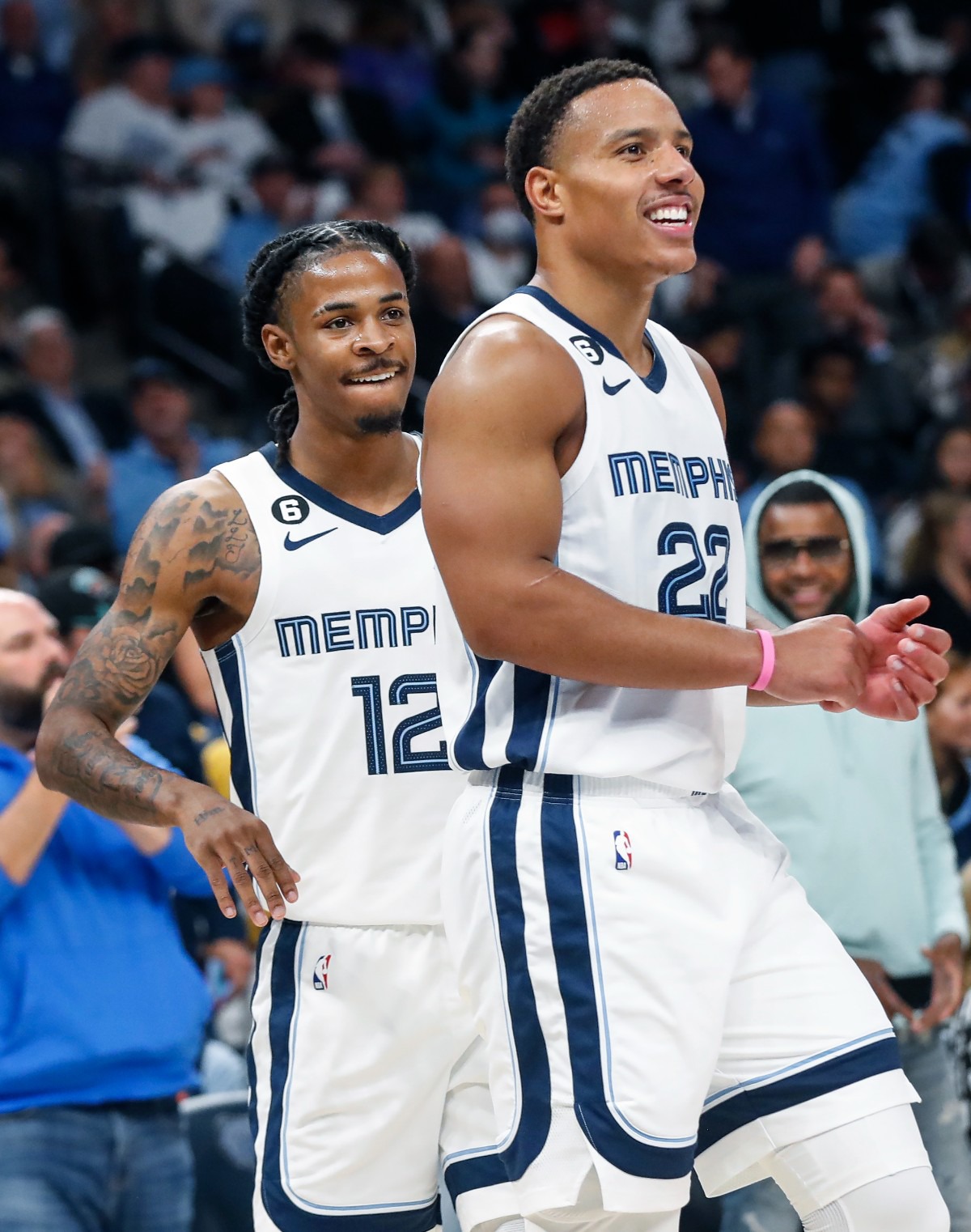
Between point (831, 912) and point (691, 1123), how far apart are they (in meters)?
1.67

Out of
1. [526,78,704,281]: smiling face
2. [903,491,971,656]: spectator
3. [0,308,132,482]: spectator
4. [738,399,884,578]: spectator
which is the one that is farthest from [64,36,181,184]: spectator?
[526,78,704,281]: smiling face

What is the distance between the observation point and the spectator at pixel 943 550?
8.40m

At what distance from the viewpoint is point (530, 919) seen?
289 centimetres

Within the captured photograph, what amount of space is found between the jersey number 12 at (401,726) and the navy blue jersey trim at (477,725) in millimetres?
543

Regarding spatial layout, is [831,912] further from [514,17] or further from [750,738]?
[514,17]

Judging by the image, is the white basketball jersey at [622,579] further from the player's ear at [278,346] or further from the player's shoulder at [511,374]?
the player's ear at [278,346]

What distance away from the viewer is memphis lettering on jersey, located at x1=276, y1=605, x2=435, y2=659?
11.9 feet

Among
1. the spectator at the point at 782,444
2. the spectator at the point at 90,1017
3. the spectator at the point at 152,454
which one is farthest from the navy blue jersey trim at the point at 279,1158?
the spectator at the point at 782,444

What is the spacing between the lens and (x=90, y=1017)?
4.05 m

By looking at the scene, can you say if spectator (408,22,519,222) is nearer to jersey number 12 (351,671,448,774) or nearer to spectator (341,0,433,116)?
spectator (341,0,433,116)

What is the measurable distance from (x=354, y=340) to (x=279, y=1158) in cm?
161

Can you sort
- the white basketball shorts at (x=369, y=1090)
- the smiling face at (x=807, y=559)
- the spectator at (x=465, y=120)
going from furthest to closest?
the spectator at (x=465, y=120) < the smiling face at (x=807, y=559) < the white basketball shorts at (x=369, y=1090)

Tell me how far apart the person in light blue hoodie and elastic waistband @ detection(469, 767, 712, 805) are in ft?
5.08

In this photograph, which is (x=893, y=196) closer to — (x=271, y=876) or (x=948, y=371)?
(x=948, y=371)
